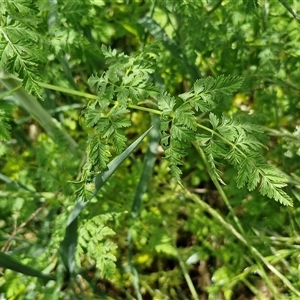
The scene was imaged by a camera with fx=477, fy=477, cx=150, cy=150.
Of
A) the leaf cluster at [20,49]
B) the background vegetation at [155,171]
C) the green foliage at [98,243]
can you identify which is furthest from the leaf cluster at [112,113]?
the green foliage at [98,243]

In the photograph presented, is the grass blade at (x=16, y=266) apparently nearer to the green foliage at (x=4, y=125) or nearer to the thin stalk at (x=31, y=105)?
the green foliage at (x=4, y=125)

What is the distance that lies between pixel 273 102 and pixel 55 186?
0.96 metres

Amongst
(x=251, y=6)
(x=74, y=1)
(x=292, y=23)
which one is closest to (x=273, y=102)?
(x=292, y=23)

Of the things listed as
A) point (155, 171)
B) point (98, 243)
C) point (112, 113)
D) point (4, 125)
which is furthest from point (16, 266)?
point (155, 171)

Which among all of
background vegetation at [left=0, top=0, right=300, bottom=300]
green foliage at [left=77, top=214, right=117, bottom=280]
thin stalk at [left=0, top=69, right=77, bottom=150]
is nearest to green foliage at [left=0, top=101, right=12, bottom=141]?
background vegetation at [left=0, top=0, right=300, bottom=300]

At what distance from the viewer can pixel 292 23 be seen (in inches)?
74.9

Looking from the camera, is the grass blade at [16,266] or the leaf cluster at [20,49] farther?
the grass blade at [16,266]

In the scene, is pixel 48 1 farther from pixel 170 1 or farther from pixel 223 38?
pixel 223 38

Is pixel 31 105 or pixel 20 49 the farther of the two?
pixel 31 105

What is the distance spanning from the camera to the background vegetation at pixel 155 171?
1589 mm

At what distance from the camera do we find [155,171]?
2416mm

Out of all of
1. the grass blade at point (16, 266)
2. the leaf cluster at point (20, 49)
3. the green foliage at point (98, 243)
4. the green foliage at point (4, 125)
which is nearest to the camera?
the leaf cluster at point (20, 49)

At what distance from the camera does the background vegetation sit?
5.21 ft

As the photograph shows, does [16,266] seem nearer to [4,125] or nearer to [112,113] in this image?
[4,125]
